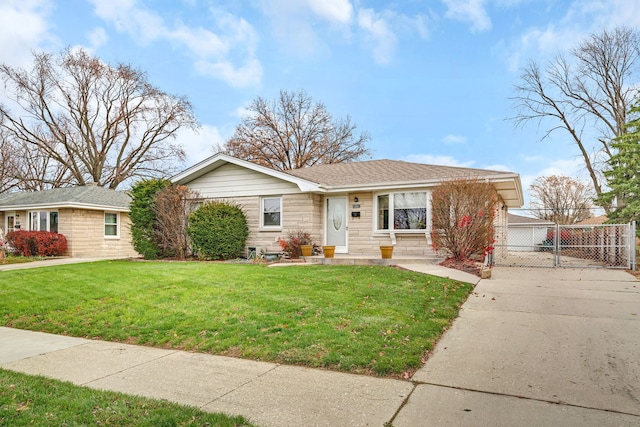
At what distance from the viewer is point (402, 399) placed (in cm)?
343

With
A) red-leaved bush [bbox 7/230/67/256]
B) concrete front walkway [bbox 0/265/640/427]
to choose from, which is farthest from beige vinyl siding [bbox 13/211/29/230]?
concrete front walkway [bbox 0/265/640/427]

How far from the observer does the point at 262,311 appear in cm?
630

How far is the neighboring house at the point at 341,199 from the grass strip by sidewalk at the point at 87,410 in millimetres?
10709

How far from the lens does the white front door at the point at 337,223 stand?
1461 centimetres

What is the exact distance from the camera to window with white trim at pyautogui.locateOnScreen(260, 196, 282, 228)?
15055 mm

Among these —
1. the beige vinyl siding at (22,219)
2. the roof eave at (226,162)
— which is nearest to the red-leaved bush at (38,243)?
the beige vinyl siding at (22,219)

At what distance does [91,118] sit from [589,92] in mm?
36002

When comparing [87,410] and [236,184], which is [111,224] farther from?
[87,410]

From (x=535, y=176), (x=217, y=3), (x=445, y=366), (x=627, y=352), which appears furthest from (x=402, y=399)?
(x=535, y=176)

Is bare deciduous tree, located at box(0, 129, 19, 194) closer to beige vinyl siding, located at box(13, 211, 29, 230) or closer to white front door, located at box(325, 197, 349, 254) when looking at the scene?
beige vinyl siding, located at box(13, 211, 29, 230)

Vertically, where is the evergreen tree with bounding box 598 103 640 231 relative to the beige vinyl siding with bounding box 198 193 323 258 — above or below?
above

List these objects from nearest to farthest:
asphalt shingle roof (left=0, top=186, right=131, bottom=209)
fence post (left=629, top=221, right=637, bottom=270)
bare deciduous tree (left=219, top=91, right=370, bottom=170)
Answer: fence post (left=629, top=221, right=637, bottom=270) → asphalt shingle roof (left=0, top=186, right=131, bottom=209) → bare deciduous tree (left=219, top=91, right=370, bottom=170)

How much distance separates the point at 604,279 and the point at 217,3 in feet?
45.2

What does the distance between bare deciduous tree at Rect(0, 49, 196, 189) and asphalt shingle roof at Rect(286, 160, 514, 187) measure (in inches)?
830
